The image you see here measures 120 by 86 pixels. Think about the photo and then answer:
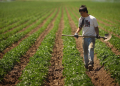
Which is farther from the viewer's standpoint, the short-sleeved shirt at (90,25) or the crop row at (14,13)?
the crop row at (14,13)

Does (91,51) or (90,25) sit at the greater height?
(90,25)

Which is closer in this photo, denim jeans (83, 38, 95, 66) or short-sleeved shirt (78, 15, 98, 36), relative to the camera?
short-sleeved shirt (78, 15, 98, 36)

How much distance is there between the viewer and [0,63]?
213 inches

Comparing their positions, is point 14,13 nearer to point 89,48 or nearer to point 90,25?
point 90,25

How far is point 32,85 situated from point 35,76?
1.82 feet

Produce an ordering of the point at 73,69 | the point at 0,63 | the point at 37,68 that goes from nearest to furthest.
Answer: the point at 73,69 → the point at 37,68 → the point at 0,63

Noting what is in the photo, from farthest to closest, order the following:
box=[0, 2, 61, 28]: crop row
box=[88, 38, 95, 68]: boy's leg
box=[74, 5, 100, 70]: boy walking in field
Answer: box=[0, 2, 61, 28]: crop row < box=[88, 38, 95, 68]: boy's leg < box=[74, 5, 100, 70]: boy walking in field

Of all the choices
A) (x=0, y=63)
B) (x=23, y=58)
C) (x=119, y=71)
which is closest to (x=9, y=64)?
(x=0, y=63)

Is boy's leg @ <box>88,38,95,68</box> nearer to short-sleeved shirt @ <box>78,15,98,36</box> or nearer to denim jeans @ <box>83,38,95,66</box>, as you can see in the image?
denim jeans @ <box>83,38,95,66</box>

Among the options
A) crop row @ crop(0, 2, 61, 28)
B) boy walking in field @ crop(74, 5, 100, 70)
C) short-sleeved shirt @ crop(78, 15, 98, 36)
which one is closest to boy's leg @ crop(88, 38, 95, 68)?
boy walking in field @ crop(74, 5, 100, 70)

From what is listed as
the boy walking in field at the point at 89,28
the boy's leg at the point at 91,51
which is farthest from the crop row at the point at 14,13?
the boy's leg at the point at 91,51

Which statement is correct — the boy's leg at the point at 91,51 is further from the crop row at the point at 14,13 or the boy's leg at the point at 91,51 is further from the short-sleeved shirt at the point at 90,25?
the crop row at the point at 14,13

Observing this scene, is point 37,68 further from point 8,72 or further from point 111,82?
point 111,82

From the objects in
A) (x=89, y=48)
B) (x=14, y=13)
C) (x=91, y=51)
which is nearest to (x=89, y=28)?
(x=89, y=48)
